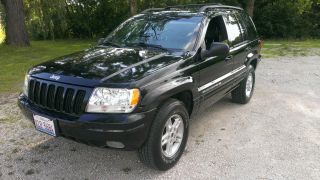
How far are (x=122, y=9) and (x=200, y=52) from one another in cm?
1717

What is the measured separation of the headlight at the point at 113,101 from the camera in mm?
3455

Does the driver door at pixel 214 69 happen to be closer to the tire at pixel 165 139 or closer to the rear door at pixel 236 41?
the rear door at pixel 236 41

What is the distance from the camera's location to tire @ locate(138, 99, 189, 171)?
372cm

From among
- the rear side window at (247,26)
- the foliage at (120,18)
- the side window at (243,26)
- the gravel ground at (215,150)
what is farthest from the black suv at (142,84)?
the foliage at (120,18)

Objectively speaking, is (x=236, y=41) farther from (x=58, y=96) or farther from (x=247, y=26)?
(x=58, y=96)

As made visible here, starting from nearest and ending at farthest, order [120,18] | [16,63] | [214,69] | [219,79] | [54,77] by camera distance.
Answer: [54,77] < [214,69] < [219,79] < [16,63] < [120,18]

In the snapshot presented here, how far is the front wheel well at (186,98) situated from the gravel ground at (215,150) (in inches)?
22.4

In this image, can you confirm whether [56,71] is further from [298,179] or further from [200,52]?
[298,179]

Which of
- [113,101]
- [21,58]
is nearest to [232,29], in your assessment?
[113,101]

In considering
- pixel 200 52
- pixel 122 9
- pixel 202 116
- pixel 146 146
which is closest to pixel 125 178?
pixel 146 146

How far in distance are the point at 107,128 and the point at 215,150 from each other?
1.74 meters

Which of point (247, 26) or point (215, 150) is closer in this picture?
point (215, 150)

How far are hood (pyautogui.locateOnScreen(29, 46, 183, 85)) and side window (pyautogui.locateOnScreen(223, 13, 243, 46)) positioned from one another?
1502 mm

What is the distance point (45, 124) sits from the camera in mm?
3764
